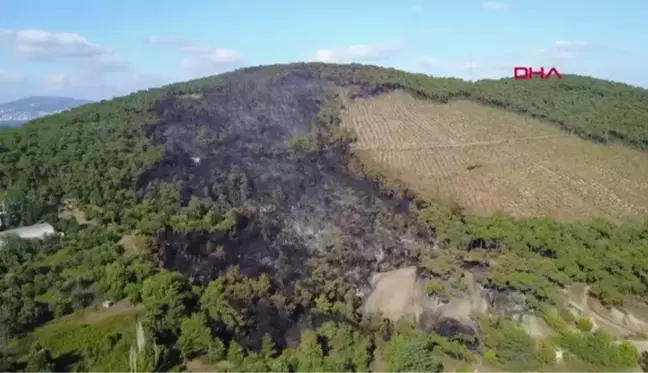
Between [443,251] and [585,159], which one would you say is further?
[585,159]

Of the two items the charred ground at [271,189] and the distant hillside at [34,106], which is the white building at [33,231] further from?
the distant hillside at [34,106]

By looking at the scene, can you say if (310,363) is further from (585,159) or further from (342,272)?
(585,159)

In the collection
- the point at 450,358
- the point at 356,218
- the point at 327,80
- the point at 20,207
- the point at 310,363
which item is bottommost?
the point at 450,358

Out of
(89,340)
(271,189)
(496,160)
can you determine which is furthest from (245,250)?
(496,160)

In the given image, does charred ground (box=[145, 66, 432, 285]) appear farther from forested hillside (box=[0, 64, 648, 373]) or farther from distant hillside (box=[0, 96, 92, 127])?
distant hillside (box=[0, 96, 92, 127])

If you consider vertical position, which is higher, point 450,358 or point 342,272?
point 342,272

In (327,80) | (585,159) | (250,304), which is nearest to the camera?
(250,304)

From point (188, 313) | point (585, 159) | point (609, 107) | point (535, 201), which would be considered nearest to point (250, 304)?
point (188, 313)

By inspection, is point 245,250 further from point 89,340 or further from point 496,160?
point 496,160
